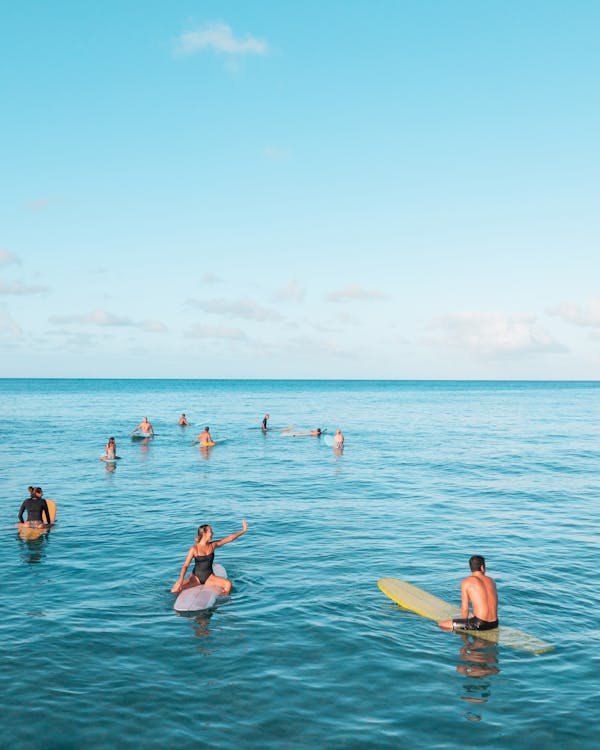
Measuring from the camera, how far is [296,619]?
14.6 m

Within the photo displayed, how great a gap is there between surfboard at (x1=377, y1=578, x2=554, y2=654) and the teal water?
0.30 m

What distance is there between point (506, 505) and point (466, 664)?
17.5 m

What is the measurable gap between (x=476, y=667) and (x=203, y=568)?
7213mm

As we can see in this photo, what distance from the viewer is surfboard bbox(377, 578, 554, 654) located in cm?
1316

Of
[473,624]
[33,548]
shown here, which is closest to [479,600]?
[473,624]

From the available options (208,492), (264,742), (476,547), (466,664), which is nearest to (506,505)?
(476,547)

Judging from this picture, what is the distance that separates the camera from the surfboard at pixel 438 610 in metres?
13.2

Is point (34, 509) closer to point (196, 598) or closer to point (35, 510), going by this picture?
point (35, 510)

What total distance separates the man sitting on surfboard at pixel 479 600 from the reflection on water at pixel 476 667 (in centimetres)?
30

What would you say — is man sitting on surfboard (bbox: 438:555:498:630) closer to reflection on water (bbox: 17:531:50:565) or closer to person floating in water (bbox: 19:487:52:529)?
reflection on water (bbox: 17:531:50:565)

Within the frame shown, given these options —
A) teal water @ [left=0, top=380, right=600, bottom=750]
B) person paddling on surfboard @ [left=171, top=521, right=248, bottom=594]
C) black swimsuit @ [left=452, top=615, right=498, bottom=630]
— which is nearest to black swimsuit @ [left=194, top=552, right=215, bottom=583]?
person paddling on surfboard @ [left=171, top=521, right=248, bottom=594]

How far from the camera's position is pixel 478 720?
33.7 feet

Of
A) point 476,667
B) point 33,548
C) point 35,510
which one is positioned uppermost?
point 35,510

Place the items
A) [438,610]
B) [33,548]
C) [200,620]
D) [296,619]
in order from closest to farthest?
[200,620], [296,619], [438,610], [33,548]
